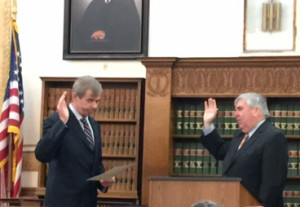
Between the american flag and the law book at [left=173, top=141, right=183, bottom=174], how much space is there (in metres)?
1.84

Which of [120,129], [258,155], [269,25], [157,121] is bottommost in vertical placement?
[258,155]

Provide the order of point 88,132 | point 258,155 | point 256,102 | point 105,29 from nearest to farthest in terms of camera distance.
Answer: point 88,132, point 258,155, point 256,102, point 105,29

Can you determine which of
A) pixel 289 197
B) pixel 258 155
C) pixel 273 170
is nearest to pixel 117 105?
pixel 289 197

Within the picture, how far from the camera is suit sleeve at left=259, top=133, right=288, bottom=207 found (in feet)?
17.6

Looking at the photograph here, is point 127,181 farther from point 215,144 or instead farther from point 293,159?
point 215,144

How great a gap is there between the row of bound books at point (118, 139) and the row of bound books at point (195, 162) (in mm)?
577

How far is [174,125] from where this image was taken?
26.9ft

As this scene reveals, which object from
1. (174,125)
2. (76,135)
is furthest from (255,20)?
(76,135)

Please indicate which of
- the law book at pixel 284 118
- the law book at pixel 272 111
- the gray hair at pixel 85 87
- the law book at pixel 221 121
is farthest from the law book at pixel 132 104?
the gray hair at pixel 85 87

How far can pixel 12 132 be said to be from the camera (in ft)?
28.0

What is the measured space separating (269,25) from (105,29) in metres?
1.96

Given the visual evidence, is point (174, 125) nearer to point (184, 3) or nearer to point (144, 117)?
point (144, 117)

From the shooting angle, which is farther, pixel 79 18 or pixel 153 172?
pixel 79 18

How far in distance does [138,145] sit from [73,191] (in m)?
3.41
